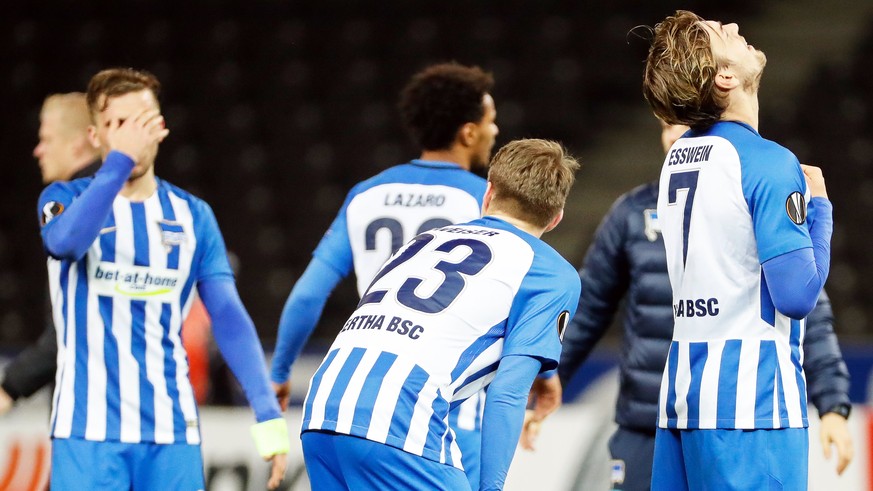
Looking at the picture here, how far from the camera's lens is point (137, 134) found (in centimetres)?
338

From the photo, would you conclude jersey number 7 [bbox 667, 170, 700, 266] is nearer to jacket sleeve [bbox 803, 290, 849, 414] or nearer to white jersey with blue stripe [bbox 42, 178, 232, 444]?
jacket sleeve [bbox 803, 290, 849, 414]

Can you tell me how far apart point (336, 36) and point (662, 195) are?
7.71 meters

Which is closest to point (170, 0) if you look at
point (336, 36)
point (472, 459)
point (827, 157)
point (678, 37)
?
point (336, 36)

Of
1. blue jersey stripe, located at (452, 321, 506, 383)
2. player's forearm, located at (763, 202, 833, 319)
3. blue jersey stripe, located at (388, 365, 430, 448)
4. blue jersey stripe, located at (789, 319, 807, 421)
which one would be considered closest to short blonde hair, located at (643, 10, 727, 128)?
player's forearm, located at (763, 202, 833, 319)

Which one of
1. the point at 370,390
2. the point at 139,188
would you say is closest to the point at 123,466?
Answer: the point at 139,188

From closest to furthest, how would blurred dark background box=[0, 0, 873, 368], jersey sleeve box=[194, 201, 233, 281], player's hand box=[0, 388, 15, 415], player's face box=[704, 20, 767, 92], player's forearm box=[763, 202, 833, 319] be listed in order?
player's forearm box=[763, 202, 833, 319]
player's face box=[704, 20, 767, 92]
jersey sleeve box=[194, 201, 233, 281]
player's hand box=[0, 388, 15, 415]
blurred dark background box=[0, 0, 873, 368]

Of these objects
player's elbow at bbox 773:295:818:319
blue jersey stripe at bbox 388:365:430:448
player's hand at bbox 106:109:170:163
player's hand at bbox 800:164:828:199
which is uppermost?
player's hand at bbox 106:109:170:163

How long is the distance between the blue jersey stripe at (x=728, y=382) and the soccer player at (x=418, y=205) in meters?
1.19

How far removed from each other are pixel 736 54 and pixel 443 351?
1.00 m

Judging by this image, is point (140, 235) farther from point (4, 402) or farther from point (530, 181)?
point (530, 181)

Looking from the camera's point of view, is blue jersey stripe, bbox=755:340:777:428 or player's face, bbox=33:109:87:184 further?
player's face, bbox=33:109:87:184

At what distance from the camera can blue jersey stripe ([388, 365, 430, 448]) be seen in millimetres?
2500

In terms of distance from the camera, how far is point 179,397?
11.3ft

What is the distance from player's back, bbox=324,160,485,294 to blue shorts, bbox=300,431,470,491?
1.46 metres
